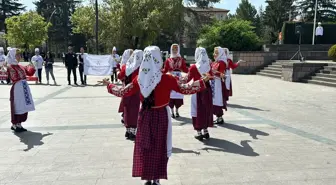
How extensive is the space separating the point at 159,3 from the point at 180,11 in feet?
8.36

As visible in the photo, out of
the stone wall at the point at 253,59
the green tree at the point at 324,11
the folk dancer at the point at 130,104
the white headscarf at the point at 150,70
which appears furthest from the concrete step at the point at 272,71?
the green tree at the point at 324,11

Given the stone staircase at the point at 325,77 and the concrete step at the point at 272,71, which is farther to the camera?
the concrete step at the point at 272,71

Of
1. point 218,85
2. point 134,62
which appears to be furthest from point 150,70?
point 218,85

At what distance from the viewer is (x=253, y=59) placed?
72.2ft

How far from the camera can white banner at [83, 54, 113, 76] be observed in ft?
55.0

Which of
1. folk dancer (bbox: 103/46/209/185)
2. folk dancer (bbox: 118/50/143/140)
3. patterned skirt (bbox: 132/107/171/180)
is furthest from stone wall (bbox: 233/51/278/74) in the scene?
patterned skirt (bbox: 132/107/171/180)

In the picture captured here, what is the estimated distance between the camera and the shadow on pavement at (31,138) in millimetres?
5973

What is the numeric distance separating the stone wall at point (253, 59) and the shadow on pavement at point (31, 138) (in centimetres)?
1750

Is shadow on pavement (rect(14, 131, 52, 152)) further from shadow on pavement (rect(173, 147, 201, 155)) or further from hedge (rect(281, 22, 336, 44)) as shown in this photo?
hedge (rect(281, 22, 336, 44))

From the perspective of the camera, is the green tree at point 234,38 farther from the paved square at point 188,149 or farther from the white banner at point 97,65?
the paved square at point 188,149

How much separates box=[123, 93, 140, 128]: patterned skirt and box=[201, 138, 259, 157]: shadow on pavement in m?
1.49

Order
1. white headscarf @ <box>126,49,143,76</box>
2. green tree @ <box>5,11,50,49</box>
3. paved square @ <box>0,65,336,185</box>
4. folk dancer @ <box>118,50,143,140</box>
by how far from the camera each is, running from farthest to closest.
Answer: green tree @ <box>5,11,50,49</box> < folk dancer @ <box>118,50,143,140</box> < white headscarf @ <box>126,49,143,76</box> < paved square @ <box>0,65,336,185</box>

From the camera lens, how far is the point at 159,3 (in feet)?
109

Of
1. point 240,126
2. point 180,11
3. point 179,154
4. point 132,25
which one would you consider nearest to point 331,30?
point 180,11
